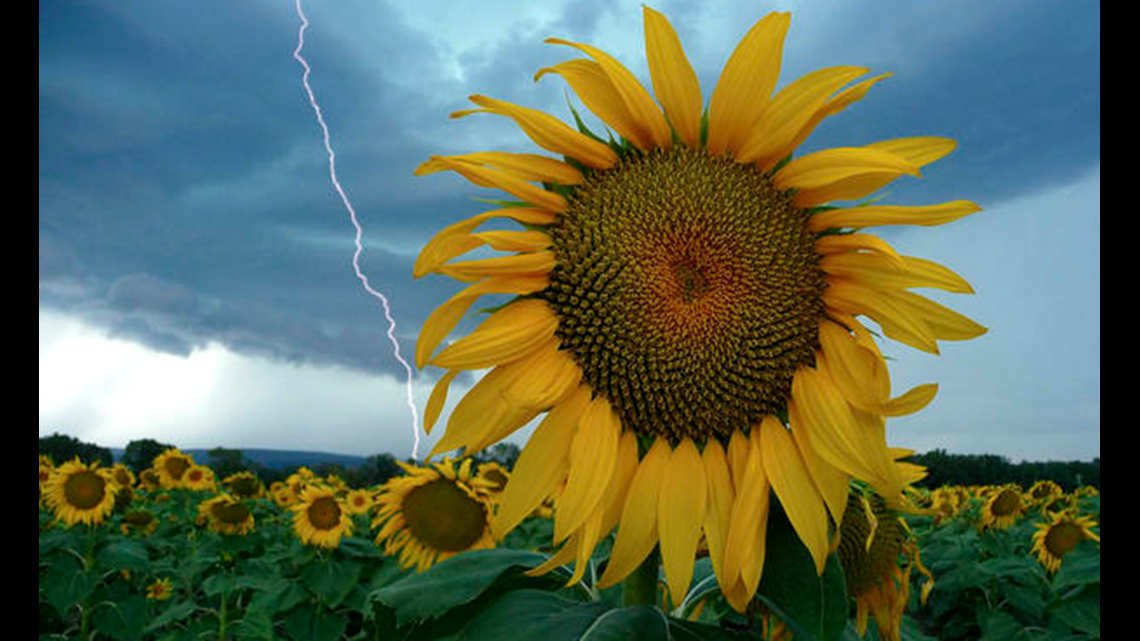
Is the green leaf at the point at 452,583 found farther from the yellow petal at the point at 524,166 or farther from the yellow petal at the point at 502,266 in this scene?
the yellow petal at the point at 524,166

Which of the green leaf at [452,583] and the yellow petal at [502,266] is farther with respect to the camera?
the green leaf at [452,583]

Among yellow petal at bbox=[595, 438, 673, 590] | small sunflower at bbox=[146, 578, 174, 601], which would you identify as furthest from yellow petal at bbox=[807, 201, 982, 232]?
small sunflower at bbox=[146, 578, 174, 601]

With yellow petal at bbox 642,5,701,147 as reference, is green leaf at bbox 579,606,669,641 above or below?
below

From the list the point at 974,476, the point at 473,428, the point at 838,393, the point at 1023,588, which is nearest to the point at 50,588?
the point at 473,428

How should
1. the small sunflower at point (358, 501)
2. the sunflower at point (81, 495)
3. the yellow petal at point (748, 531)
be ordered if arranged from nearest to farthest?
the yellow petal at point (748, 531) < the small sunflower at point (358, 501) < the sunflower at point (81, 495)

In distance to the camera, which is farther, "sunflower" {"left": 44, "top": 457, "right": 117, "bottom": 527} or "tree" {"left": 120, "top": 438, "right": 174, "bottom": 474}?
"tree" {"left": 120, "top": 438, "right": 174, "bottom": 474}

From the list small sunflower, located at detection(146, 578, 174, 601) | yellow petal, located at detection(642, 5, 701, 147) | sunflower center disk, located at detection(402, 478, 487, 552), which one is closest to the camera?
yellow petal, located at detection(642, 5, 701, 147)

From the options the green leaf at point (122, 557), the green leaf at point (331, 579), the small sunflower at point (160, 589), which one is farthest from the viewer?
the small sunflower at point (160, 589)

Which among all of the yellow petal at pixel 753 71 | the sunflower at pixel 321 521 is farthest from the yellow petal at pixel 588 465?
the sunflower at pixel 321 521

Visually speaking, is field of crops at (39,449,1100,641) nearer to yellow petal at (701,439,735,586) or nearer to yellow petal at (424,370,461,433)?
yellow petal at (701,439,735,586)
